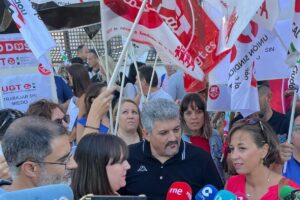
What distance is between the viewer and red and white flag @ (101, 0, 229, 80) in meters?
4.89

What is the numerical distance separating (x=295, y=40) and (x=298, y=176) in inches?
52.9

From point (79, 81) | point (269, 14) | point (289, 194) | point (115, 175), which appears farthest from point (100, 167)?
point (79, 81)

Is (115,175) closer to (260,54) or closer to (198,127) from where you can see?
(198,127)

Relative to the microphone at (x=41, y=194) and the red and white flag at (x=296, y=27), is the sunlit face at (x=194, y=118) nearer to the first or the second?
the red and white flag at (x=296, y=27)

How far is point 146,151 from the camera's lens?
4.27 m

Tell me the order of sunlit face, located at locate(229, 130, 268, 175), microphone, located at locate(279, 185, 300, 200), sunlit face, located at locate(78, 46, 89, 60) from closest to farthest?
1. microphone, located at locate(279, 185, 300, 200)
2. sunlit face, located at locate(229, 130, 268, 175)
3. sunlit face, located at locate(78, 46, 89, 60)

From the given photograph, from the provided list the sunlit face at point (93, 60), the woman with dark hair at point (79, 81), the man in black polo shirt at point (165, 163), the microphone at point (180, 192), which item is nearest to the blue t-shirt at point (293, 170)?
the man in black polo shirt at point (165, 163)

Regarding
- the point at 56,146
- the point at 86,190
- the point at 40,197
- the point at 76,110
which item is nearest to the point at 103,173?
the point at 86,190

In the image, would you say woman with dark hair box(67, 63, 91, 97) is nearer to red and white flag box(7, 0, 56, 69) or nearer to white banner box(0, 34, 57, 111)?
white banner box(0, 34, 57, 111)

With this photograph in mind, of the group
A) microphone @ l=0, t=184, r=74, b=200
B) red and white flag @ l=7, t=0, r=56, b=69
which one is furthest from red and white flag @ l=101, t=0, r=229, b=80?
microphone @ l=0, t=184, r=74, b=200

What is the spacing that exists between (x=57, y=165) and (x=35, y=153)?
0.41ft

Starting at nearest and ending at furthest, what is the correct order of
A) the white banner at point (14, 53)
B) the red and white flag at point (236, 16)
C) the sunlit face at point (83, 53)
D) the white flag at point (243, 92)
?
the red and white flag at point (236, 16)
the white flag at point (243, 92)
the white banner at point (14, 53)
the sunlit face at point (83, 53)

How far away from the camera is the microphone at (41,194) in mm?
1484

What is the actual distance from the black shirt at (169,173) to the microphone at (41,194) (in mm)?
2551
